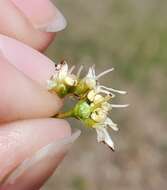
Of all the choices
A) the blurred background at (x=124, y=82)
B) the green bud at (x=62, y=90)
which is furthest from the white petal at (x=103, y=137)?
the blurred background at (x=124, y=82)

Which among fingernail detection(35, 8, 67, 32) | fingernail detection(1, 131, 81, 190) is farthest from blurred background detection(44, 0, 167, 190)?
fingernail detection(1, 131, 81, 190)

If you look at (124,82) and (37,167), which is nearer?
(37,167)

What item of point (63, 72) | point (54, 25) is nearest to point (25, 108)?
point (63, 72)

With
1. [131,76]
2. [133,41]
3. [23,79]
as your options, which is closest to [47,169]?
[23,79]

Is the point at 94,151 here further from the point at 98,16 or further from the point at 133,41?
the point at 98,16

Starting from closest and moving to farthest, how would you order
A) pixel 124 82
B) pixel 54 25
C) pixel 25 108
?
pixel 25 108
pixel 54 25
pixel 124 82

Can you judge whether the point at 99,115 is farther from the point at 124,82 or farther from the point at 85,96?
the point at 124,82

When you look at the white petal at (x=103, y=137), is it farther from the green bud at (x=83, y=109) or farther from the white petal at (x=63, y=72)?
the white petal at (x=63, y=72)
